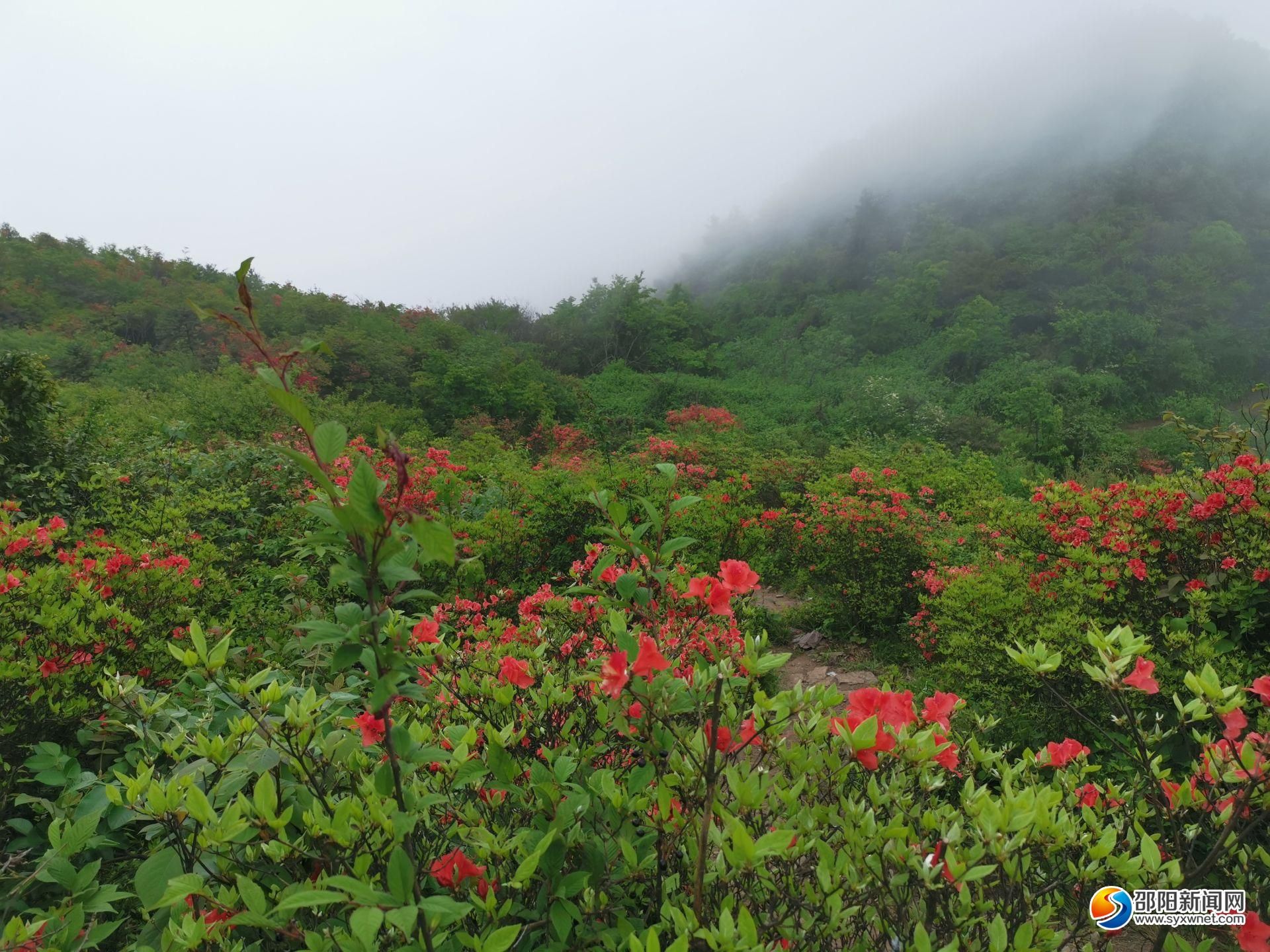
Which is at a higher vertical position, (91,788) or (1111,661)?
(91,788)

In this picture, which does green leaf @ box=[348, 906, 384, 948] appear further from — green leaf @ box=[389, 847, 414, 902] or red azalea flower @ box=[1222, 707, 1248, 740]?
red azalea flower @ box=[1222, 707, 1248, 740]

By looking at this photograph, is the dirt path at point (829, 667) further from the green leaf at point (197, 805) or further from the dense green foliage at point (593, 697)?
the green leaf at point (197, 805)

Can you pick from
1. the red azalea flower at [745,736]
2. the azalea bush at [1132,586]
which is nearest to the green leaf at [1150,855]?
the red azalea flower at [745,736]

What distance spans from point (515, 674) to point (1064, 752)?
110 centimetres

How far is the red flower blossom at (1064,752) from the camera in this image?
1.18 metres

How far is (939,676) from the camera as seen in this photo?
10.5ft

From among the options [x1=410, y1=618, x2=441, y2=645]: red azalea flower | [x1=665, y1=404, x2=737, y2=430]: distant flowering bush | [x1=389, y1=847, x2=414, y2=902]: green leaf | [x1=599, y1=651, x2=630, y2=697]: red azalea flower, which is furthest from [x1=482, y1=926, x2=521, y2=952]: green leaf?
[x1=665, y1=404, x2=737, y2=430]: distant flowering bush

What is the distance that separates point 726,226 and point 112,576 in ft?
133

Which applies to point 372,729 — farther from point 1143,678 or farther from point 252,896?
point 1143,678

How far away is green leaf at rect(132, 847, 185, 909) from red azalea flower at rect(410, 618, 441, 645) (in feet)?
1.66

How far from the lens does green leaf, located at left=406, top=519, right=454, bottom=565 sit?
1.85 feet

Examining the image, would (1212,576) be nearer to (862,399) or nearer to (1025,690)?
(1025,690)

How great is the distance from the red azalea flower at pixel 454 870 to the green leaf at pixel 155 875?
36cm

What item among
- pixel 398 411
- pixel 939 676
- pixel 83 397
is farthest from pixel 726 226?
pixel 939 676
